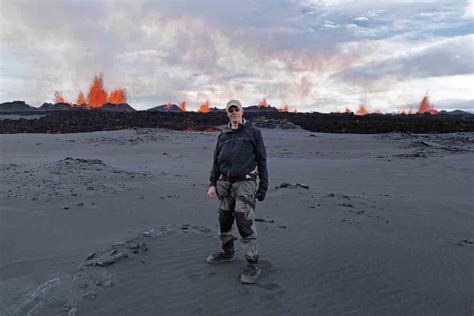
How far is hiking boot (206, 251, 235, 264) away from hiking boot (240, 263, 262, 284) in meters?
0.44

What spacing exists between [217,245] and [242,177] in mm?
1413

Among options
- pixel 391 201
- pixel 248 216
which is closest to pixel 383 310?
pixel 248 216

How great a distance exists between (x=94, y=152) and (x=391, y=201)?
12.6m

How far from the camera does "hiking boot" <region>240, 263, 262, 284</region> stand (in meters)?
4.03

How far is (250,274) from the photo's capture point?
162 inches

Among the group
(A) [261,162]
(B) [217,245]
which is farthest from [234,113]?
(B) [217,245]

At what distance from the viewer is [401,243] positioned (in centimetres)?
529

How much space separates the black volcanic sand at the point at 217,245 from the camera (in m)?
3.74

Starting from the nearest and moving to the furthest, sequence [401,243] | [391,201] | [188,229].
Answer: [401,243] < [188,229] < [391,201]

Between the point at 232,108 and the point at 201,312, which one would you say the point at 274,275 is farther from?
the point at 232,108

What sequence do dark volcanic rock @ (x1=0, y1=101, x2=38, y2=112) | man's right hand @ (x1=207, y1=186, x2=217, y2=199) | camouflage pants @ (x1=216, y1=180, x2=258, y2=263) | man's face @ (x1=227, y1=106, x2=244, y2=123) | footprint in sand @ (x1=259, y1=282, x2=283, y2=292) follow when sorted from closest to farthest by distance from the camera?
1. footprint in sand @ (x1=259, y1=282, x2=283, y2=292)
2. camouflage pants @ (x1=216, y1=180, x2=258, y2=263)
3. man's face @ (x1=227, y1=106, x2=244, y2=123)
4. man's right hand @ (x1=207, y1=186, x2=217, y2=199)
5. dark volcanic rock @ (x1=0, y1=101, x2=38, y2=112)

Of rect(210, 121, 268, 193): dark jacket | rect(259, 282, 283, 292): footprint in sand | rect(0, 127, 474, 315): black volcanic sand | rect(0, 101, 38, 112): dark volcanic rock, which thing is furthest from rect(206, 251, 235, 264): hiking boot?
rect(0, 101, 38, 112): dark volcanic rock

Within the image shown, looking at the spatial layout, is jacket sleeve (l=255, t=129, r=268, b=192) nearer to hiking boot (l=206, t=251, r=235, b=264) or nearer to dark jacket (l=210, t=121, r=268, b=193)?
dark jacket (l=210, t=121, r=268, b=193)

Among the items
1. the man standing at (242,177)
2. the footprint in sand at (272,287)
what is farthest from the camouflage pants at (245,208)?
the footprint in sand at (272,287)
